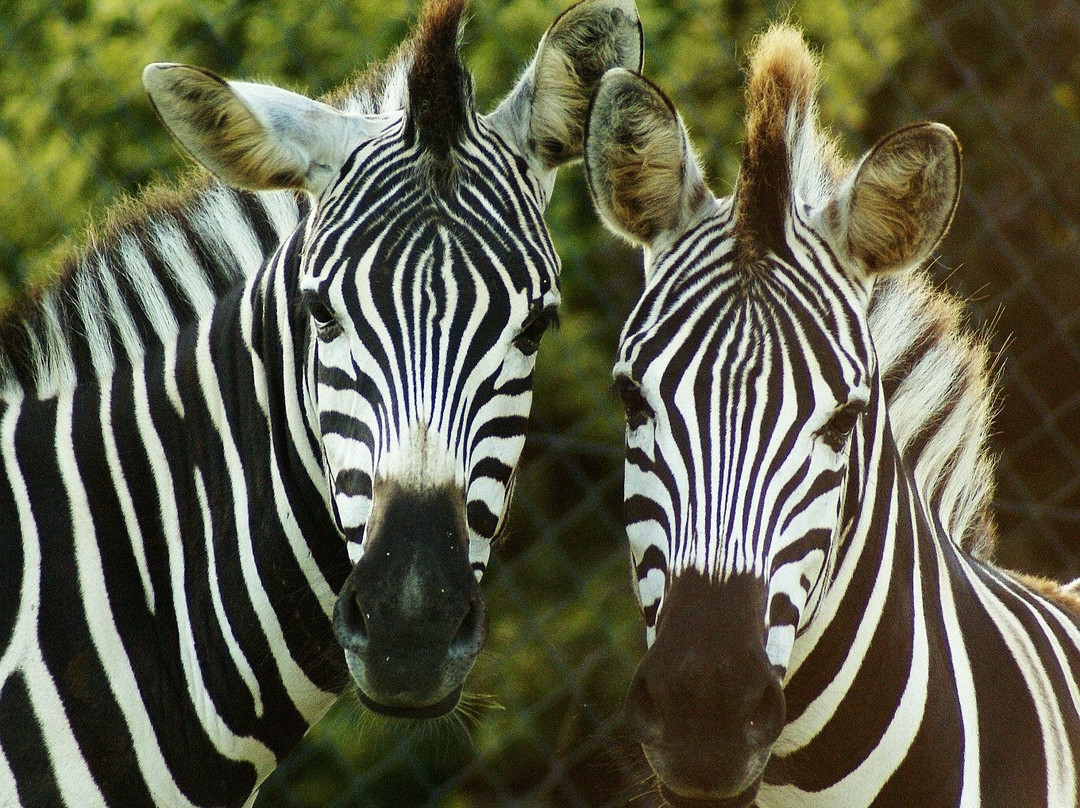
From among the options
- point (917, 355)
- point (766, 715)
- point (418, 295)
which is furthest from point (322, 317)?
point (917, 355)

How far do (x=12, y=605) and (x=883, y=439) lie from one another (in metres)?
2.07

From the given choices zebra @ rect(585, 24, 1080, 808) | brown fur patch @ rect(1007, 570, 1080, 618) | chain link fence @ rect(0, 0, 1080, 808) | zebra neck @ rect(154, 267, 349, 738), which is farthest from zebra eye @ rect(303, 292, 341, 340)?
brown fur patch @ rect(1007, 570, 1080, 618)

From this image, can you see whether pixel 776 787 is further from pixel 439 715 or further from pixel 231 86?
pixel 231 86

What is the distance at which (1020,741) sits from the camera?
2.61 meters

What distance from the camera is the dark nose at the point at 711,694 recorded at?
226 cm

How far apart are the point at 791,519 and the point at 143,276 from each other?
5.99 ft

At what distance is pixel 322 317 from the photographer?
8.93 ft

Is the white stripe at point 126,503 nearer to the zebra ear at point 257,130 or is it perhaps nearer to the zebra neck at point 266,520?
the zebra neck at point 266,520

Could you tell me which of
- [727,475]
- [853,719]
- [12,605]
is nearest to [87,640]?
[12,605]

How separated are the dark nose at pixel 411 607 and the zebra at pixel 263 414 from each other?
12 mm

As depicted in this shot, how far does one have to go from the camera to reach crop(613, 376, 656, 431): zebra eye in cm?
258

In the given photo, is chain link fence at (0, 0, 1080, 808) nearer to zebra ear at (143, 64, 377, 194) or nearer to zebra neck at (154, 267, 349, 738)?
zebra neck at (154, 267, 349, 738)

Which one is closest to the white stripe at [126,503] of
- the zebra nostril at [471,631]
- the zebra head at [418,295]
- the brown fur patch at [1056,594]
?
the zebra head at [418,295]

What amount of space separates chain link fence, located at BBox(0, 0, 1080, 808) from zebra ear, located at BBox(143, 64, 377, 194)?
1.45 m
